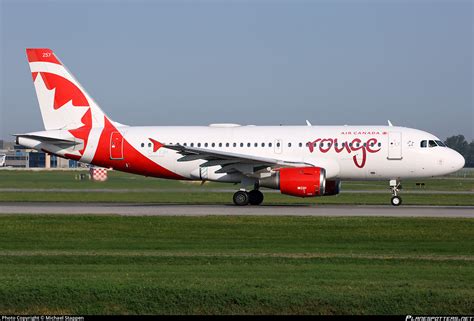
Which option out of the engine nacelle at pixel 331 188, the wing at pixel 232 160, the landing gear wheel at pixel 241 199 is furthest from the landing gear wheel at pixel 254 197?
the engine nacelle at pixel 331 188

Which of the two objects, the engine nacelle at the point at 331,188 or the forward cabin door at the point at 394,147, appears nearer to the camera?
the forward cabin door at the point at 394,147

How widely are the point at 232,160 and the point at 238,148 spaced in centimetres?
237

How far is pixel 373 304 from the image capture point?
587 inches

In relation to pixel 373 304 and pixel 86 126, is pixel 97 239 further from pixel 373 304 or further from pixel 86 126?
pixel 86 126

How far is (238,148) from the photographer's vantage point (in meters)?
41.9

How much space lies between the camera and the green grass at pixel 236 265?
1508 cm

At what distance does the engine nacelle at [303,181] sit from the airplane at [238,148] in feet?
0.14

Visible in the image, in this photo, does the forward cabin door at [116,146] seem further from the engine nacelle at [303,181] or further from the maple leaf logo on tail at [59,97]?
the engine nacelle at [303,181]

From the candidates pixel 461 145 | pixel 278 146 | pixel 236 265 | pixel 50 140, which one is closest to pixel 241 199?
pixel 278 146

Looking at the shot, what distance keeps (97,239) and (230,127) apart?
60.7ft

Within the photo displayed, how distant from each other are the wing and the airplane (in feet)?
0.15

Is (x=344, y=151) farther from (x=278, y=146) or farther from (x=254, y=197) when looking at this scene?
(x=254, y=197)

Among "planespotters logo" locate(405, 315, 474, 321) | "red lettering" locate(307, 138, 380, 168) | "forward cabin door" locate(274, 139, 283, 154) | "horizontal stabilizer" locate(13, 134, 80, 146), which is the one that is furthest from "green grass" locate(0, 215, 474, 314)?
"horizontal stabilizer" locate(13, 134, 80, 146)

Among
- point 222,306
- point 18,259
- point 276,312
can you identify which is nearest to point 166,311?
point 222,306
